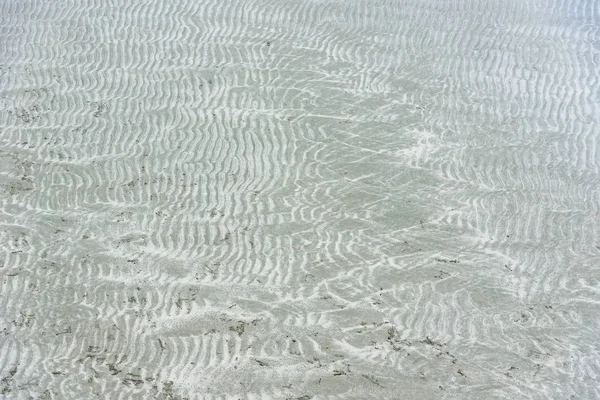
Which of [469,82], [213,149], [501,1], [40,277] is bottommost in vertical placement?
[40,277]

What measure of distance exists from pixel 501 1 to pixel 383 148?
16.3 feet

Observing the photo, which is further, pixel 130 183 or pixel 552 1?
pixel 552 1

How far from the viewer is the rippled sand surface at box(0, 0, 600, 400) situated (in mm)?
6641

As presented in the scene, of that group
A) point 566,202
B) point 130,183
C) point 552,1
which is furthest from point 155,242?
point 552,1

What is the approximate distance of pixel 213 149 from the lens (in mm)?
9195

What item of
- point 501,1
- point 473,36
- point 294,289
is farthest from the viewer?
point 501,1

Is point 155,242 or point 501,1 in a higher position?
point 501,1

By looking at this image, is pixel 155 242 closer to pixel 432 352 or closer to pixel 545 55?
pixel 432 352

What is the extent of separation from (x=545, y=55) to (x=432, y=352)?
6.54m

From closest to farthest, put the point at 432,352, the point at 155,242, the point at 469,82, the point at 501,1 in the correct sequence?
the point at 432,352
the point at 155,242
the point at 469,82
the point at 501,1

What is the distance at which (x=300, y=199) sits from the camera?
838 centimetres

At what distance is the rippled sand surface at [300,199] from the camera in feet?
21.8

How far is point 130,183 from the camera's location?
28.6ft

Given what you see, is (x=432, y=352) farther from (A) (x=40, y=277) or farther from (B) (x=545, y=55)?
(B) (x=545, y=55)
